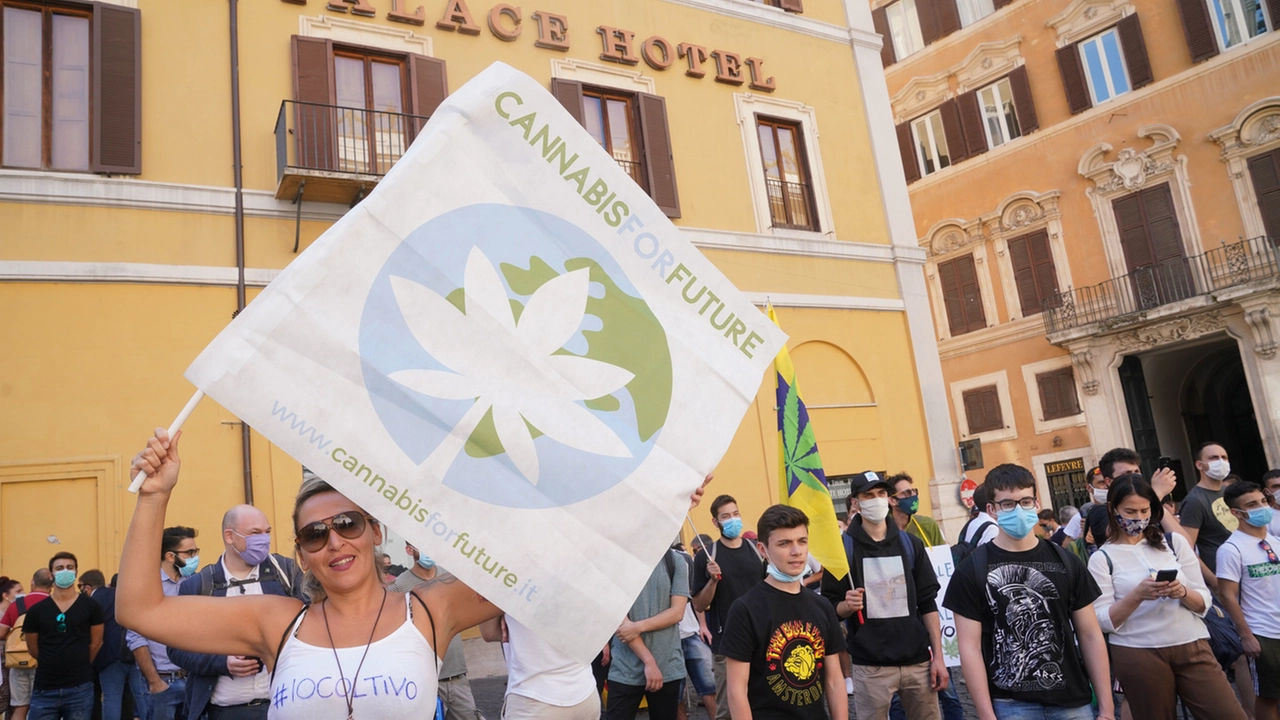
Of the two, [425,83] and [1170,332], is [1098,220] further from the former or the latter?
[425,83]

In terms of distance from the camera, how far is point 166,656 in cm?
674

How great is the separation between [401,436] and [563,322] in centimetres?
61

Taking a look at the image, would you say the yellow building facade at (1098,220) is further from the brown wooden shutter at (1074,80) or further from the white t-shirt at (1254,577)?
the white t-shirt at (1254,577)

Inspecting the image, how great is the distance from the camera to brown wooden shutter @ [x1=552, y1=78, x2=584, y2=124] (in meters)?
13.3


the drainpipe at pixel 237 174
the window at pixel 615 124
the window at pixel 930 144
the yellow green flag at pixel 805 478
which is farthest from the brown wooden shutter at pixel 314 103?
the window at pixel 930 144

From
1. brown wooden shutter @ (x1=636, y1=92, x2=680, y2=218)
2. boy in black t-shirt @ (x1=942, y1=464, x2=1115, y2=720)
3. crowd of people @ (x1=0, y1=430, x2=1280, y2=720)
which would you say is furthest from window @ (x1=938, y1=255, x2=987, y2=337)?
boy in black t-shirt @ (x1=942, y1=464, x2=1115, y2=720)

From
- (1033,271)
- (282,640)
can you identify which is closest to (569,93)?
(282,640)

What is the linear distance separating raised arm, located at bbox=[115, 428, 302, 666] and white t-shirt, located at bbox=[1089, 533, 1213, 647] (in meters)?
3.90

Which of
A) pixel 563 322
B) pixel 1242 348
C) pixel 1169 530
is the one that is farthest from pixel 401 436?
pixel 1242 348

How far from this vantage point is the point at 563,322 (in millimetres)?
2859

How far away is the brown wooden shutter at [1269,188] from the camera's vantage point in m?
20.4

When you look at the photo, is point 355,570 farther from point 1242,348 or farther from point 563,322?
point 1242,348

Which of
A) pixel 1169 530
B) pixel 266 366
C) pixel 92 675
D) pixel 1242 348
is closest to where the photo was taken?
pixel 266 366

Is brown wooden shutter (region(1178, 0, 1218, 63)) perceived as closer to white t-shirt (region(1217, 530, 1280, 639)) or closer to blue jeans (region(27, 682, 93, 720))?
white t-shirt (region(1217, 530, 1280, 639))
